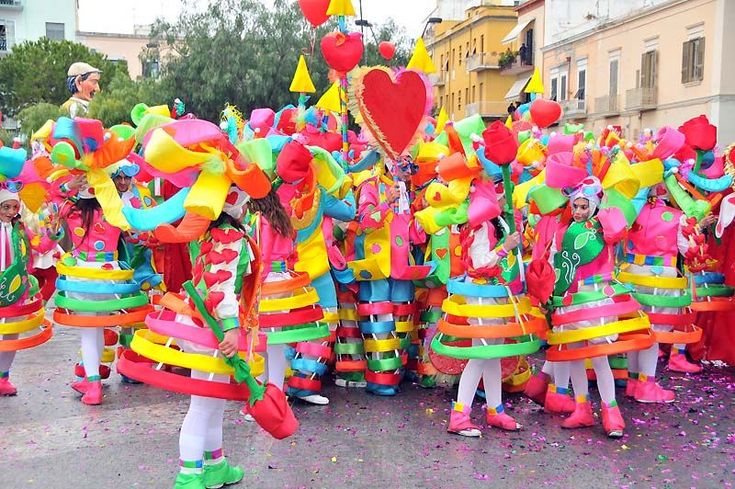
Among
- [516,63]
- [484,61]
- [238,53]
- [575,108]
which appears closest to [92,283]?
[238,53]

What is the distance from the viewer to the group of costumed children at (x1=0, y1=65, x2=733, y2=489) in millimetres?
3678

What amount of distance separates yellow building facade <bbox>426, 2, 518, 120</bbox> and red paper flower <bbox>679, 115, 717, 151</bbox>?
3368 centimetres

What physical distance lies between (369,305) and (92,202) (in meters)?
2.01

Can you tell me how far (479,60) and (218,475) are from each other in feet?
130

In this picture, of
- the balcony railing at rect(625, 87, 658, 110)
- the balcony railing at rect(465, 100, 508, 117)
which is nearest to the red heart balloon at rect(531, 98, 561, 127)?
the balcony railing at rect(625, 87, 658, 110)

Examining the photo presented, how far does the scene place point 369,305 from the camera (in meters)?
5.79

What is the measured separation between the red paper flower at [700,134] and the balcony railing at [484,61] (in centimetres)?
3584

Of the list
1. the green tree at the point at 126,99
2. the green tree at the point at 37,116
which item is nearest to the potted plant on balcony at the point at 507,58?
the green tree at the point at 126,99

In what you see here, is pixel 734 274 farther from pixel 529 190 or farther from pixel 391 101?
pixel 391 101

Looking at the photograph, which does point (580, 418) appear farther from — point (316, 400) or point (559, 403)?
point (316, 400)

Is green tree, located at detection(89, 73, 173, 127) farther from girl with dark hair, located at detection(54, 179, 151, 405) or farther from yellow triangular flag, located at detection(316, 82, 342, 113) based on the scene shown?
→ girl with dark hair, located at detection(54, 179, 151, 405)

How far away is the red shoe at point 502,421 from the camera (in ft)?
16.5

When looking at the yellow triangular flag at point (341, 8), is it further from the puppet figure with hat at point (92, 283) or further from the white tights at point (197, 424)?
the white tights at point (197, 424)

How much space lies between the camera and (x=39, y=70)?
37.1 m
